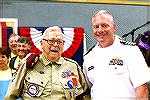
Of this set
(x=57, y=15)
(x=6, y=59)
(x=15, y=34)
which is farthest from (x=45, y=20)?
(x=6, y=59)

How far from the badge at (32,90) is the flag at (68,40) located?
303 mm

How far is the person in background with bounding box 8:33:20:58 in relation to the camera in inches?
68.0

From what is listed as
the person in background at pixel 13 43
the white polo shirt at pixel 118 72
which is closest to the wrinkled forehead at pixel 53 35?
the white polo shirt at pixel 118 72

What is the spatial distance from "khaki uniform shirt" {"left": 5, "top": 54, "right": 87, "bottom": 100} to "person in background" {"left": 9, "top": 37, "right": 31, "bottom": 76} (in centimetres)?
22

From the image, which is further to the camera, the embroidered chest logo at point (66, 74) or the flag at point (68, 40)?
the flag at point (68, 40)

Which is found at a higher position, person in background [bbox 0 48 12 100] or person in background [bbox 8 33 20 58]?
person in background [bbox 8 33 20 58]

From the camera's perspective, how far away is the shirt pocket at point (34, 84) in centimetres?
142

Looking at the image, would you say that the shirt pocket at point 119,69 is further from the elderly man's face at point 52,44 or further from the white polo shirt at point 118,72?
the elderly man's face at point 52,44

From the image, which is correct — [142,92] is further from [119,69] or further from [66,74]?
[66,74]

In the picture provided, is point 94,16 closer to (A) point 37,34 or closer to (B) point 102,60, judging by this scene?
(B) point 102,60

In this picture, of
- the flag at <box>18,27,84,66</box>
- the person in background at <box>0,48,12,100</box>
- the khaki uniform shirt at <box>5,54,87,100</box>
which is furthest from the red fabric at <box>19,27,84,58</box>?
the khaki uniform shirt at <box>5,54,87,100</box>

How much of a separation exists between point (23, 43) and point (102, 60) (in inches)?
17.7

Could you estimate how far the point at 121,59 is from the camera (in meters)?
1.49

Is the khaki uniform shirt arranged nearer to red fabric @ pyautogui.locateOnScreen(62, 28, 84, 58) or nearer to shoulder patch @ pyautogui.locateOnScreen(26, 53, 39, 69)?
shoulder patch @ pyautogui.locateOnScreen(26, 53, 39, 69)
